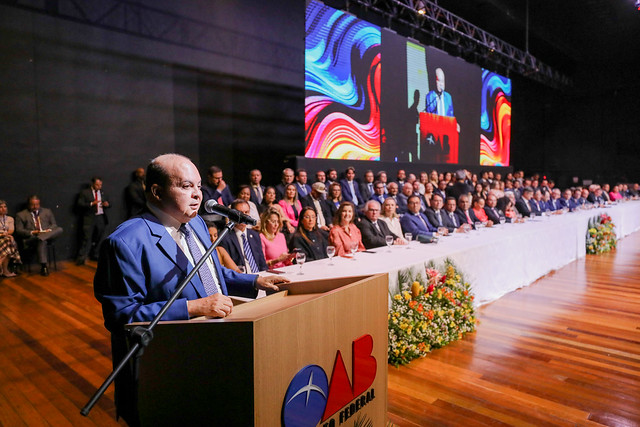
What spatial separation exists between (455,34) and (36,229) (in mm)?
9730

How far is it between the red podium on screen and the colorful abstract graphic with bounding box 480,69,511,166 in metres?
1.77

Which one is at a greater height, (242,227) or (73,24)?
(73,24)

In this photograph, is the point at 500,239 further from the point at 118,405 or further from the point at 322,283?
the point at 118,405

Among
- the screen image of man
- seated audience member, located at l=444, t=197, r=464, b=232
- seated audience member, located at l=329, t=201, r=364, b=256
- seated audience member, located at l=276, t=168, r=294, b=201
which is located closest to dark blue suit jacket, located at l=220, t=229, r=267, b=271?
seated audience member, located at l=329, t=201, r=364, b=256

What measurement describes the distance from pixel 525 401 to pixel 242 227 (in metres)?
2.36

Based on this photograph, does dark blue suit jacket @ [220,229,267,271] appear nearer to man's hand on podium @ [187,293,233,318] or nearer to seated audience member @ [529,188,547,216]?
man's hand on podium @ [187,293,233,318]

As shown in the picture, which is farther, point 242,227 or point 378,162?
A: point 378,162

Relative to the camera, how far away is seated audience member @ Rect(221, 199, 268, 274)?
12.1ft

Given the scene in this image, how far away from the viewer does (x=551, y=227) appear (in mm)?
5719

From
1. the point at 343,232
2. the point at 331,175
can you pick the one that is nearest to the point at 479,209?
the point at 331,175

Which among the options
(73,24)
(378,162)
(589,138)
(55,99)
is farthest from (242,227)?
(589,138)

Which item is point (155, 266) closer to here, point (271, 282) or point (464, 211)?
point (271, 282)

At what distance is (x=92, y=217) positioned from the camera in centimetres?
639

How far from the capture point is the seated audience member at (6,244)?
212 inches
